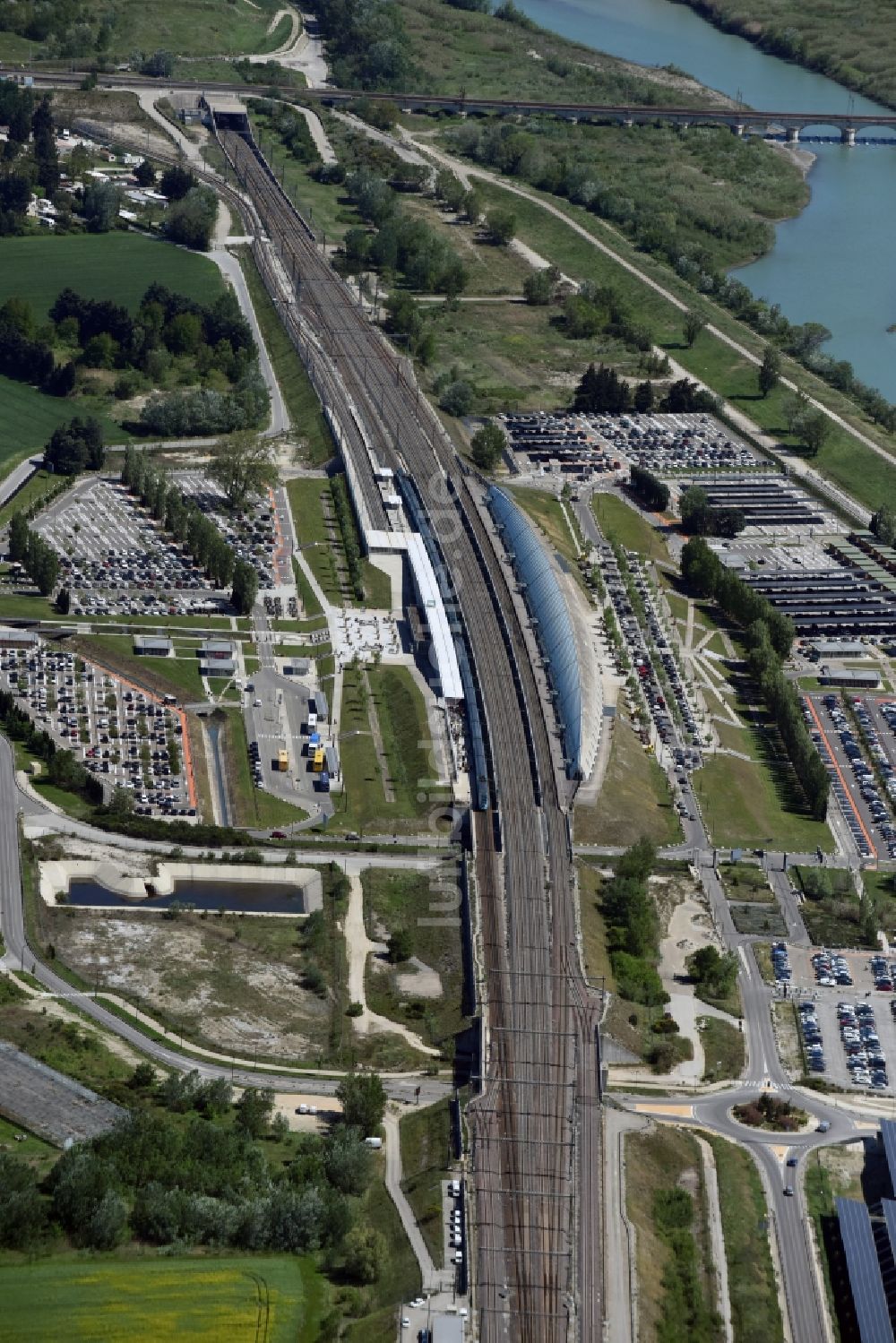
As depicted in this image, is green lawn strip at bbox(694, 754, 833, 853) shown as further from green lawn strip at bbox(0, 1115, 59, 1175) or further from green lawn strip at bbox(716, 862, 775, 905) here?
green lawn strip at bbox(0, 1115, 59, 1175)

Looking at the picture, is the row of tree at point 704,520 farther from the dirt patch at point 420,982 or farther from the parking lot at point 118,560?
the dirt patch at point 420,982

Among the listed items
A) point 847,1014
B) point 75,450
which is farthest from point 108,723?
point 847,1014

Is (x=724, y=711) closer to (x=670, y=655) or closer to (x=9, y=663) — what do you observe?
(x=670, y=655)

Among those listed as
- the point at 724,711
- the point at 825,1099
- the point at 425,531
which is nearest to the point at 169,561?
the point at 425,531

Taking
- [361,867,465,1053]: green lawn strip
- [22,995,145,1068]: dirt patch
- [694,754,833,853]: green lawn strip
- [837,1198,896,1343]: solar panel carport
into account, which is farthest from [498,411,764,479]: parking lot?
[837,1198,896,1343]: solar panel carport

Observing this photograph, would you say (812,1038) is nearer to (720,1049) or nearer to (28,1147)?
(720,1049)
